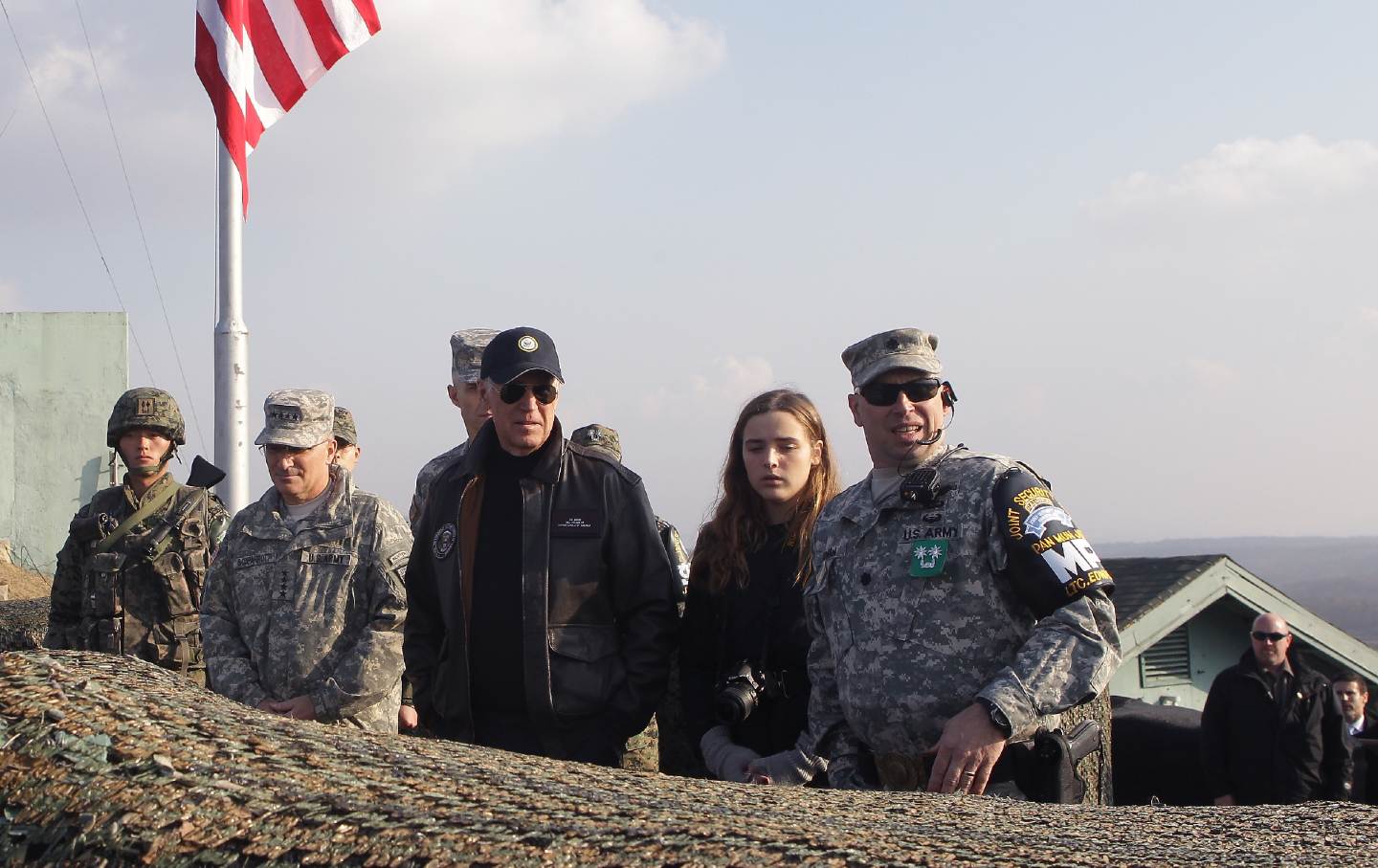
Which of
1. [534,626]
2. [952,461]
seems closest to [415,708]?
[534,626]

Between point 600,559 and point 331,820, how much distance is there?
2416 millimetres

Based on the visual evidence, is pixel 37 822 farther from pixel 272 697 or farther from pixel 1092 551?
pixel 272 697

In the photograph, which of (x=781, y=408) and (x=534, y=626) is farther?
(x=781, y=408)

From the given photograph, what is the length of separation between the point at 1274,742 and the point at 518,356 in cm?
546

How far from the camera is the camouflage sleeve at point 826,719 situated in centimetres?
336

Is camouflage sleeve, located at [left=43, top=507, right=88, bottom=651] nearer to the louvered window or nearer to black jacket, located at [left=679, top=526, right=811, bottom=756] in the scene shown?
black jacket, located at [left=679, top=526, right=811, bottom=756]

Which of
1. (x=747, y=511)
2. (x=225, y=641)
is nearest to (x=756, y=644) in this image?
(x=747, y=511)

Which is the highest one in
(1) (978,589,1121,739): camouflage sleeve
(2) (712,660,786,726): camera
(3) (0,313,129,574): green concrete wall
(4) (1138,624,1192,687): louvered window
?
(3) (0,313,129,574): green concrete wall

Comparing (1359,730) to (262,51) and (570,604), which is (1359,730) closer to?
(570,604)

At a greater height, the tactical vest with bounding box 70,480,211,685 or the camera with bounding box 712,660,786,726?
the tactical vest with bounding box 70,480,211,685

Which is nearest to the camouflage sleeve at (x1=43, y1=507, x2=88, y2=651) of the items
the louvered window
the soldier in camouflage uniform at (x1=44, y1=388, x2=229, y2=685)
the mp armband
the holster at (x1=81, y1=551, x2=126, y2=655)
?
the soldier in camouflage uniform at (x1=44, y1=388, x2=229, y2=685)

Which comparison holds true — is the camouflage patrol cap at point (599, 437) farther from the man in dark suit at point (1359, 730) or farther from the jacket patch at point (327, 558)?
the man in dark suit at point (1359, 730)

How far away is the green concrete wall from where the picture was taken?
17.0 metres

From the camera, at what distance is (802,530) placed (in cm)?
408
